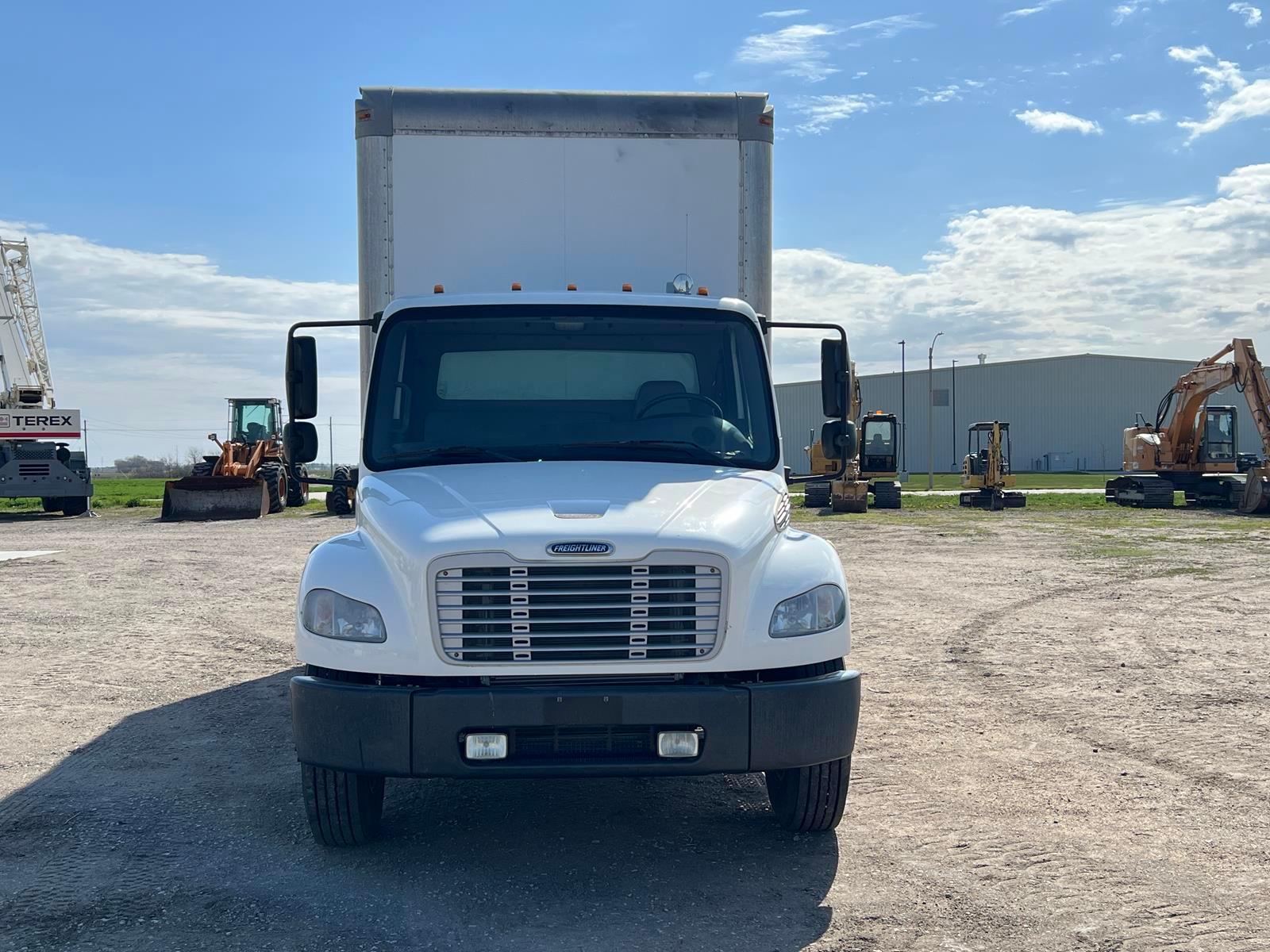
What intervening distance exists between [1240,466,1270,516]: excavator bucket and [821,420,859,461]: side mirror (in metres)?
27.0

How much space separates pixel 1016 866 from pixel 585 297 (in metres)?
3.29

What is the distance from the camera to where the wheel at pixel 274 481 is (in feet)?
93.5

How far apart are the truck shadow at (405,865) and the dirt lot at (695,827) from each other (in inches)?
0.6

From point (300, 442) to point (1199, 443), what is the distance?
31777 millimetres

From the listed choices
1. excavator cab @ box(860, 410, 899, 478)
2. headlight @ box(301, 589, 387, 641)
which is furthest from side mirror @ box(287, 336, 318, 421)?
excavator cab @ box(860, 410, 899, 478)

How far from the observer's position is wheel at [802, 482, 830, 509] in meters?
32.9

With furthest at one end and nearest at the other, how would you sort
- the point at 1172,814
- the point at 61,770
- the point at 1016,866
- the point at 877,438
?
the point at 877,438
the point at 61,770
the point at 1172,814
the point at 1016,866

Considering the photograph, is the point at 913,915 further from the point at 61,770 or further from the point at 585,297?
the point at 61,770

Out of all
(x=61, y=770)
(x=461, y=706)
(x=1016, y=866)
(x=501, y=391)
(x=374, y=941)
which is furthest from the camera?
(x=61, y=770)

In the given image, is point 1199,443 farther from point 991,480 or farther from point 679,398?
point 679,398

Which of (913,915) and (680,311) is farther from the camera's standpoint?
(680,311)

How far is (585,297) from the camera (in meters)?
6.01

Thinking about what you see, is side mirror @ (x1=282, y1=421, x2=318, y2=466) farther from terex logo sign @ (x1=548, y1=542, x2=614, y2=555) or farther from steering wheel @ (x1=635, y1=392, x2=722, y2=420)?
terex logo sign @ (x1=548, y1=542, x2=614, y2=555)

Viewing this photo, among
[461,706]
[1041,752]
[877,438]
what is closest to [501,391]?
[461,706]
